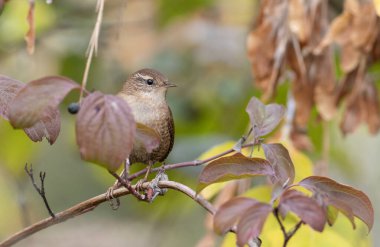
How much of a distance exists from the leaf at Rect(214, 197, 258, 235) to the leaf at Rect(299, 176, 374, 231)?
0.17m

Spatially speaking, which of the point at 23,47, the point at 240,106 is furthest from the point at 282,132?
the point at 23,47

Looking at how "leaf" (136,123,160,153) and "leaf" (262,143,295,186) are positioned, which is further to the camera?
"leaf" (262,143,295,186)

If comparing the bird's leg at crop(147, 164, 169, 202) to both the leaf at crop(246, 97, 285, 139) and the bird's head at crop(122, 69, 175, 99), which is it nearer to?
the leaf at crop(246, 97, 285, 139)

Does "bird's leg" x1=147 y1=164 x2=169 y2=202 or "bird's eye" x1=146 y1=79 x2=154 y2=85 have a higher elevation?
"bird's leg" x1=147 y1=164 x2=169 y2=202

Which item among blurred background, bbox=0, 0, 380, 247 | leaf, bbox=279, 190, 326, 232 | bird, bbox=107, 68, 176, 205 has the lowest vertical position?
blurred background, bbox=0, 0, 380, 247

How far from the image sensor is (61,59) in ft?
15.5

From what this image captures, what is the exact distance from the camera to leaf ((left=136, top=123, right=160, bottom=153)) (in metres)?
1.66

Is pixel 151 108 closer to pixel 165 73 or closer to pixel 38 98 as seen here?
pixel 38 98

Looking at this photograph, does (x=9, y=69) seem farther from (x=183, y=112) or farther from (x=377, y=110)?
(x=377, y=110)

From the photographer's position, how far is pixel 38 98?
1.55m

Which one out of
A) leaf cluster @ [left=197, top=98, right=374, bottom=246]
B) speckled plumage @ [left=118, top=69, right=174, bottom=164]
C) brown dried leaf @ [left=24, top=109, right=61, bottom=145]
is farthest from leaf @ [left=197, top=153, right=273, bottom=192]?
speckled plumage @ [left=118, top=69, right=174, bottom=164]

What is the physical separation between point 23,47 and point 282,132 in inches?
78.4

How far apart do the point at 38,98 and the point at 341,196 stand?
25.1 inches

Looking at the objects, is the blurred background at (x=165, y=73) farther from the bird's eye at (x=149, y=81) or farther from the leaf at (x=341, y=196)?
the leaf at (x=341, y=196)
